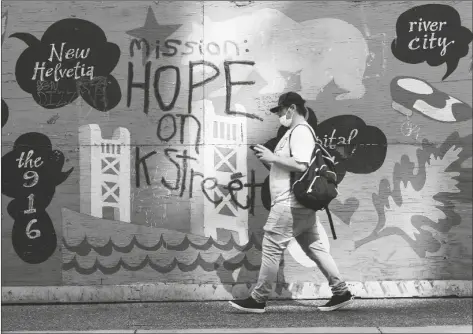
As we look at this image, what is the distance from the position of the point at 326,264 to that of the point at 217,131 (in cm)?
160

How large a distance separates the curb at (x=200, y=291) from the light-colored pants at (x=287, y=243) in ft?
2.02

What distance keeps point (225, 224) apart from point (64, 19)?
2.37 metres

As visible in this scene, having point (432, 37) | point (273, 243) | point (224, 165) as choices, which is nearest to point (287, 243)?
point (273, 243)

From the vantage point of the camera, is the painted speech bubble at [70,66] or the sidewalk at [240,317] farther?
the painted speech bubble at [70,66]

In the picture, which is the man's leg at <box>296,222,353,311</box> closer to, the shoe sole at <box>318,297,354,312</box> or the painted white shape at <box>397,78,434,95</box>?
the shoe sole at <box>318,297,354,312</box>

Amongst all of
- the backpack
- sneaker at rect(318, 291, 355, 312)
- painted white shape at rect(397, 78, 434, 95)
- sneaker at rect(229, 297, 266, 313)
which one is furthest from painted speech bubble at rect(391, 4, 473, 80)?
sneaker at rect(229, 297, 266, 313)

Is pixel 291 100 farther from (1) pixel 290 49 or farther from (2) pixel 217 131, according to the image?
(2) pixel 217 131

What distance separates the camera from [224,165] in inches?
294

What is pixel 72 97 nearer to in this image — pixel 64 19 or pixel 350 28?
pixel 64 19

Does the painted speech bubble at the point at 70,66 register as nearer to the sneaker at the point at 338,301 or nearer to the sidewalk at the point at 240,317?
the sidewalk at the point at 240,317

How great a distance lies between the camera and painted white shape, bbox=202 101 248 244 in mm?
7441

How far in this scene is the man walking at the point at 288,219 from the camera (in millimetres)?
6602

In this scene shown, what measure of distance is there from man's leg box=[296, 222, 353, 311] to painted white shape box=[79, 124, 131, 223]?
169cm

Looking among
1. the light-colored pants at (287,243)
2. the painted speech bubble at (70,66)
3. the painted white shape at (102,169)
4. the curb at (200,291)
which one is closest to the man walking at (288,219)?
the light-colored pants at (287,243)
